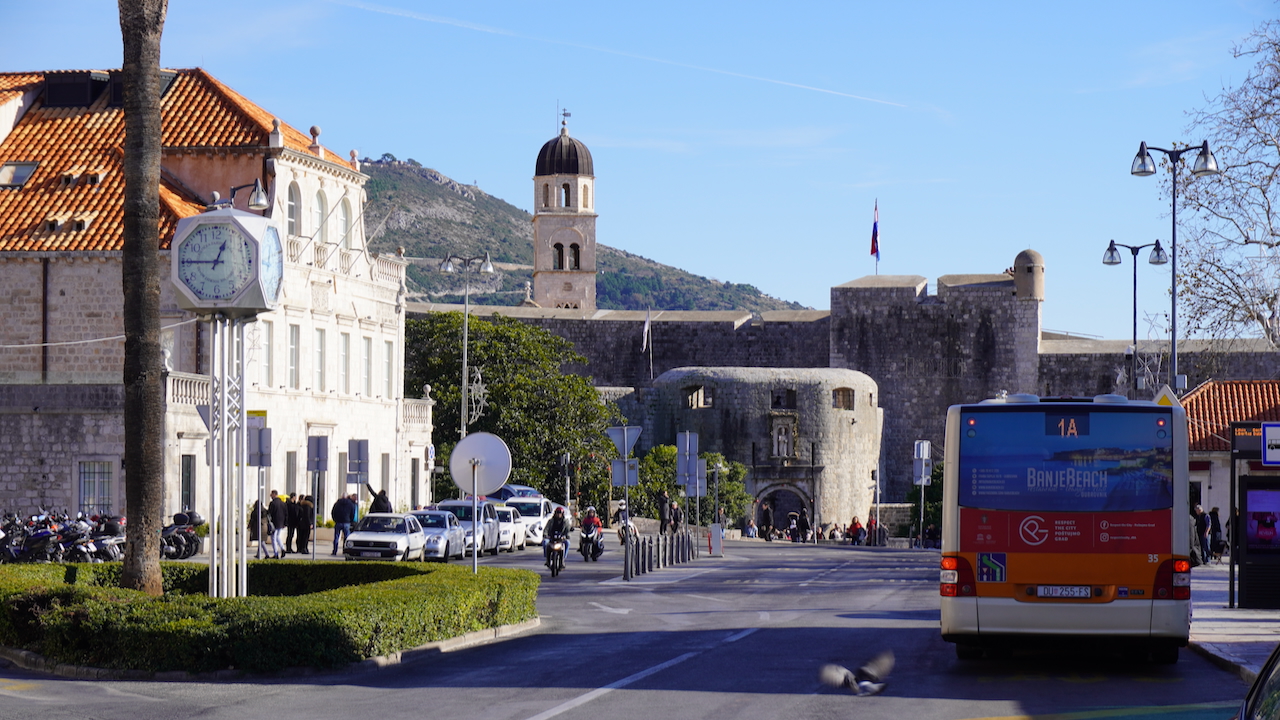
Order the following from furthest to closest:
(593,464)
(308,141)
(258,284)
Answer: (593,464) → (308,141) → (258,284)

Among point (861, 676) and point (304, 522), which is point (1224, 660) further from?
point (304, 522)

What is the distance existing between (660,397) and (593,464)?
13.7 metres

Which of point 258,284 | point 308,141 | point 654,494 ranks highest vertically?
point 308,141

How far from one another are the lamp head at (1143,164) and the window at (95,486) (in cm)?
2445

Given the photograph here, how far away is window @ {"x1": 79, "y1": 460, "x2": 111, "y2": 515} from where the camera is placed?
1570 inches

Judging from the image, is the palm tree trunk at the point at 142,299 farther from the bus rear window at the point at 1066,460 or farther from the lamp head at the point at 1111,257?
the lamp head at the point at 1111,257

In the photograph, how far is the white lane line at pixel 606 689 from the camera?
39.3 ft

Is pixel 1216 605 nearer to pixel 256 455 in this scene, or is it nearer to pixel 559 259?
pixel 256 455

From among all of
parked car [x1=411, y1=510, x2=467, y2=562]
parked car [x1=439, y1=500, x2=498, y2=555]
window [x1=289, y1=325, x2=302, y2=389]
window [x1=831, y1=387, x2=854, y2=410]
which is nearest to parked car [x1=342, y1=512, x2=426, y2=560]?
parked car [x1=411, y1=510, x2=467, y2=562]

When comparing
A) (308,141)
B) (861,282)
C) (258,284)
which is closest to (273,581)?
(258,284)

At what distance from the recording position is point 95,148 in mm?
48094

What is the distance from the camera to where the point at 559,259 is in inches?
4486

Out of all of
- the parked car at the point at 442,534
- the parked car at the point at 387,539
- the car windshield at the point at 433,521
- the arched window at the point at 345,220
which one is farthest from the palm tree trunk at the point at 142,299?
the arched window at the point at 345,220

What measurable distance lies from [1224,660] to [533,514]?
105 feet
